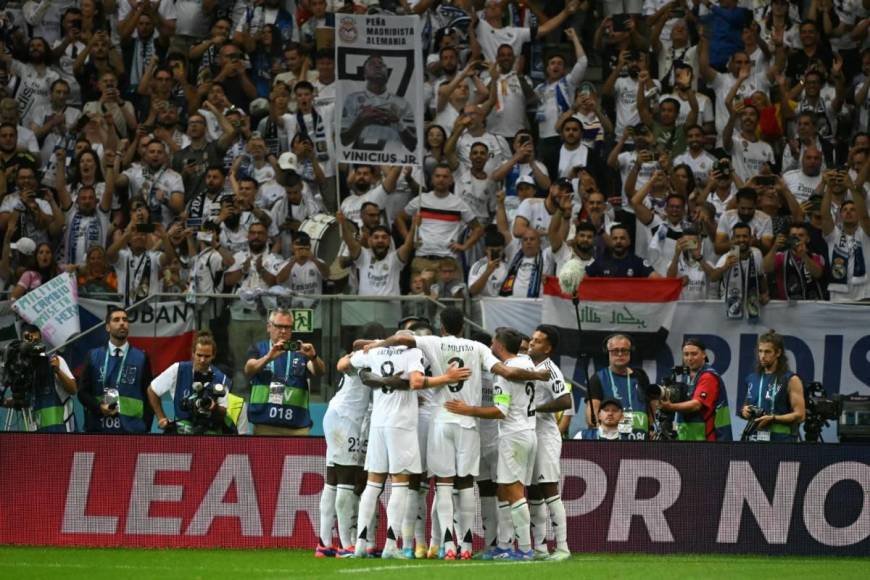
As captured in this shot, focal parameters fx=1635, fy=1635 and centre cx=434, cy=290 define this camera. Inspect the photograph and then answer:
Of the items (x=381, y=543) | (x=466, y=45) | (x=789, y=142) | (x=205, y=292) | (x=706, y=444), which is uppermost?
(x=466, y=45)

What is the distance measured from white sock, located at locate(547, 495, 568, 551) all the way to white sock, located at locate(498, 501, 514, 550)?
402mm

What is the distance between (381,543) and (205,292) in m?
5.44

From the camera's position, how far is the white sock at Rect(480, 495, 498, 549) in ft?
48.6

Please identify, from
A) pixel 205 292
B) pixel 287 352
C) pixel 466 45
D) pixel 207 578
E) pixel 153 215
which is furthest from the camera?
pixel 466 45

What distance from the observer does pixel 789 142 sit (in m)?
21.9

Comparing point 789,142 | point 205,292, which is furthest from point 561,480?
point 789,142

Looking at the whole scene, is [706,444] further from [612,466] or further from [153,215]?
[153,215]

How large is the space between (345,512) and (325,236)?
268 inches

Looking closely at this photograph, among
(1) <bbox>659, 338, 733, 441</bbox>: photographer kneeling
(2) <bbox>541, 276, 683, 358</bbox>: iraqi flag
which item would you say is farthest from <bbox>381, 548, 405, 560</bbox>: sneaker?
(2) <bbox>541, 276, 683, 358</bbox>: iraqi flag

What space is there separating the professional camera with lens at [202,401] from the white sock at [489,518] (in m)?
2.92

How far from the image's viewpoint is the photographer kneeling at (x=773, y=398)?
52.0 ft

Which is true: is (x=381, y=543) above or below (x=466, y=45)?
below

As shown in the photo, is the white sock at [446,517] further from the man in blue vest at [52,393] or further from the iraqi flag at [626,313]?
the iraqi flag at [626,313]

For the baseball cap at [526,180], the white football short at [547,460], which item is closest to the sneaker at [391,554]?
the white football short at [547,460]
